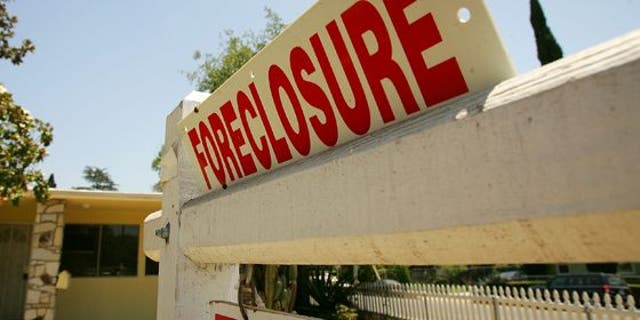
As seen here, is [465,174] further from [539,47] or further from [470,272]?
[470,272]

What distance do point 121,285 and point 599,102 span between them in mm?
13459

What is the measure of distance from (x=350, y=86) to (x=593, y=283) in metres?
22.7

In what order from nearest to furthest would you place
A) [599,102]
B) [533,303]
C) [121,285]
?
[599,102], [533,303], [121,285]

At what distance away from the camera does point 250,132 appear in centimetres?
191

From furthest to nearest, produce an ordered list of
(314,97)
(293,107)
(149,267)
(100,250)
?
(149,267)
(100,250)
(293,107)
(314,97)

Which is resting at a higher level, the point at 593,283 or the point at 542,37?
the point at 542,37

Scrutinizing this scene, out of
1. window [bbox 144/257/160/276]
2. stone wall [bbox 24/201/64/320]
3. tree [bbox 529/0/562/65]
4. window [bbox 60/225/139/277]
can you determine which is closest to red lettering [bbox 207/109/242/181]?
stone wall [bbox 24/201/64/320]

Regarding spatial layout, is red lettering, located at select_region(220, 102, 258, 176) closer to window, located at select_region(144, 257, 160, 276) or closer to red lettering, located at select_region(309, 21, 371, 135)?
red lettering, located at select_region(309, 21, 371, 135)

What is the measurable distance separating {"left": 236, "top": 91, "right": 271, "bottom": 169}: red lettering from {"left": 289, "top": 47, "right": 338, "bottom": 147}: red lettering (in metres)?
0.35

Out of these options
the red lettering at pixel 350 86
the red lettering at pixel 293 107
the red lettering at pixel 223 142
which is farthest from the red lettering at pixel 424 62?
the red lettering at pixel 223 142

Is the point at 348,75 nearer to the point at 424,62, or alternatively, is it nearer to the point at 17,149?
the point at 424,62

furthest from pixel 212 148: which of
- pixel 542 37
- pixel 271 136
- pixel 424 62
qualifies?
pixel 542 37

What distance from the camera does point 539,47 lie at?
27.5 metres

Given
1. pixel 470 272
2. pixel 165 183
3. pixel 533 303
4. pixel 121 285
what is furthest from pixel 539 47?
pixel 165 183
